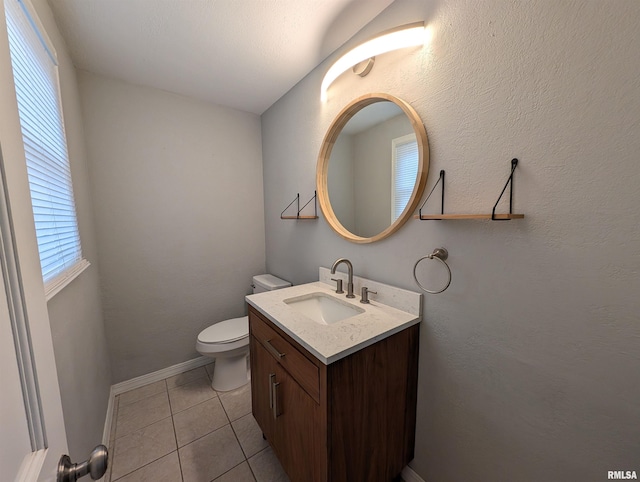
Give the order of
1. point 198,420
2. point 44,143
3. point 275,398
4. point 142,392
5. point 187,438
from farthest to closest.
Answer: point 142,392 → point 198,420 → point 187,438 → point 275,398 → point 44,143

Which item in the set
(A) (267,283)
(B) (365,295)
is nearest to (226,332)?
(A) (267,283)

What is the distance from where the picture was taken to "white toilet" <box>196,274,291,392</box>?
1762mm

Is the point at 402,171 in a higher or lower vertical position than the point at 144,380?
higher

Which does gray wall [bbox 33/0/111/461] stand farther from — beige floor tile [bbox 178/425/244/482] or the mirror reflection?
the mirror reflection

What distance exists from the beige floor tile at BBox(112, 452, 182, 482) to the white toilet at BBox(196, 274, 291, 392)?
1.82 ft

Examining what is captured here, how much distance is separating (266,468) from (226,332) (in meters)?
0.88

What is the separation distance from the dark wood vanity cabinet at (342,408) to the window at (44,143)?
2.97 feet

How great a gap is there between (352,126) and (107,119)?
1.70 m

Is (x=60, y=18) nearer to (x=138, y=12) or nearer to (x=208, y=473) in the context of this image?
(x=138, y=12)

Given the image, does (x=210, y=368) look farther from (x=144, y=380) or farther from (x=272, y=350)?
(x=272, y=350)

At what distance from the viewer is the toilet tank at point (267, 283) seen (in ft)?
6.71

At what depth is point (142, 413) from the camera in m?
1.68

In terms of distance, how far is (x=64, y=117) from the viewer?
1.26 m

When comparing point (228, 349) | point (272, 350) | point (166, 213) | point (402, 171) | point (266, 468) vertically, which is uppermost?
point (402, 171)
